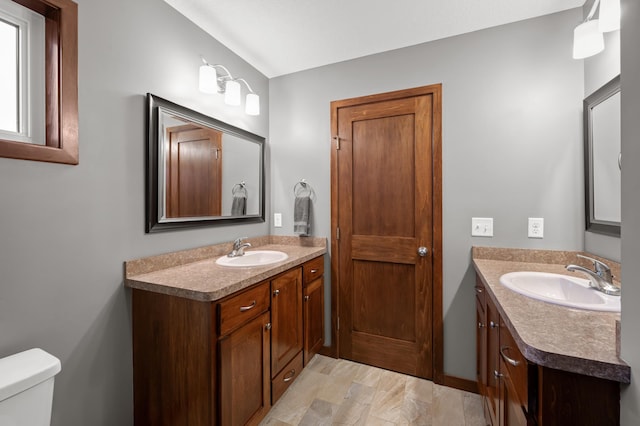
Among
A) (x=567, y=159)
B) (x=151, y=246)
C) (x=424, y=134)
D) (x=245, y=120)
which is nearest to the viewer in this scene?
(x=151, y=246)

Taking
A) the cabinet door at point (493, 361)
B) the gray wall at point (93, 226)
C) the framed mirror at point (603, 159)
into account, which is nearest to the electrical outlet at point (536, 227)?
the framed mirror at point (603, 159)

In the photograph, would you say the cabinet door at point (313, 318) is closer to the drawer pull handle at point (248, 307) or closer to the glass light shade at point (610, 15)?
the drawer pull handle at point (248, 307)

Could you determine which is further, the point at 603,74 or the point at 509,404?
the point at 603,74

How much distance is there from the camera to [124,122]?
1.44m

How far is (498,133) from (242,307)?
76.2 inches

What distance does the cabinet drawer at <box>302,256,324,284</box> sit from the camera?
202 cm

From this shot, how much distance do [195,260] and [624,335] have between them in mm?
1925

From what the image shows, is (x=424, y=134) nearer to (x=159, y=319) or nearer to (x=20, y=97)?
(x=159, y=319)

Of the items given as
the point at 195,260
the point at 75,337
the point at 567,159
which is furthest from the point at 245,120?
the point at 567,159

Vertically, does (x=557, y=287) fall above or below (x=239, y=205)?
below

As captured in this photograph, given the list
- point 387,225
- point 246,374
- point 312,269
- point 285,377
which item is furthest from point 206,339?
point 387,225

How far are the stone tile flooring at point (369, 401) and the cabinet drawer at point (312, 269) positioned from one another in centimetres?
72

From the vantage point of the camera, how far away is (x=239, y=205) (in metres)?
2.20

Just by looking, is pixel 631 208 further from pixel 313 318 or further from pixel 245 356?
pixel 313 318
